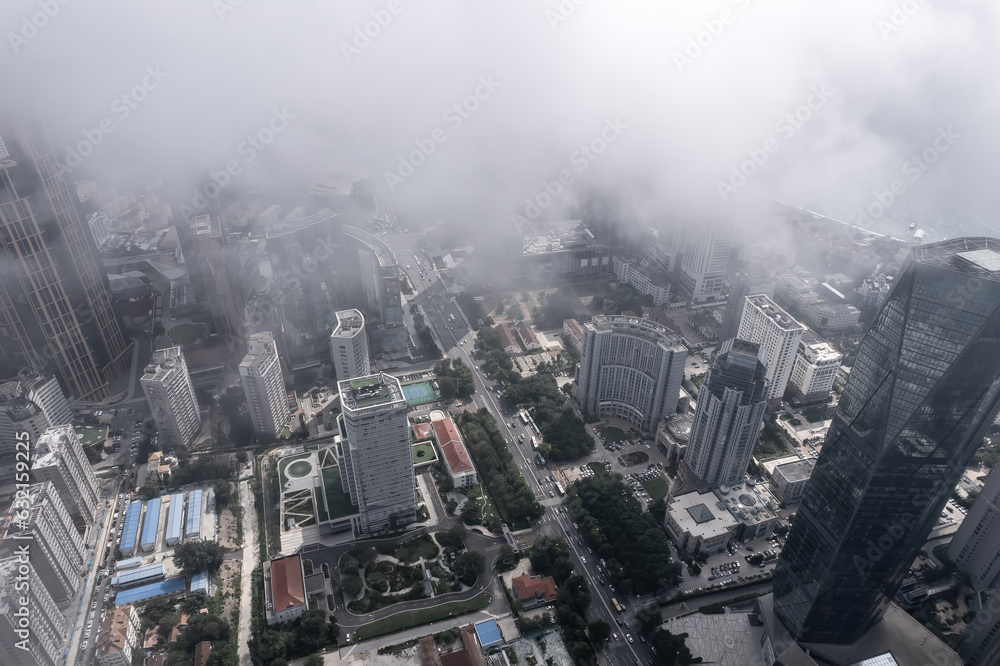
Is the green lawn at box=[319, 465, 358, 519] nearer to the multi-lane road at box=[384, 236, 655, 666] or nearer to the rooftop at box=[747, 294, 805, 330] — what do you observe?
the multi-lane road at box=[384, 236, 655, 666]

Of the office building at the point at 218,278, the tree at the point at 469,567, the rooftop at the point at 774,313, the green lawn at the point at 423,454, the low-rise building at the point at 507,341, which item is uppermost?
the office building at the point at 218,278

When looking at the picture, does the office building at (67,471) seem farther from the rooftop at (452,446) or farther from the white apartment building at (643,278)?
the white apartment building at (643,278)

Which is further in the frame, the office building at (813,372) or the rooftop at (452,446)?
→ the office building at (813,372)

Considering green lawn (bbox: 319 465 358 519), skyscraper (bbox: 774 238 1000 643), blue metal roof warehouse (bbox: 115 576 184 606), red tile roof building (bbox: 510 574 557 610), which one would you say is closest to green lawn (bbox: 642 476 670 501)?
red tile roof building (bbox: 510 574 557 610)

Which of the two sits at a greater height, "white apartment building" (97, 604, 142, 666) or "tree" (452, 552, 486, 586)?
"white apartment building" (97, 604, 142, 666)

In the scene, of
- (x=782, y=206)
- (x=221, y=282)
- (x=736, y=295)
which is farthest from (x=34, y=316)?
(x=782, y=206)

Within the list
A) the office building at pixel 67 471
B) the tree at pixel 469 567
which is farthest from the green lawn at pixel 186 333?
the tree at pixel 469 567

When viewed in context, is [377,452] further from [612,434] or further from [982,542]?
[982,542]

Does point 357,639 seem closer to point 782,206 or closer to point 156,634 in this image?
point 156,634
